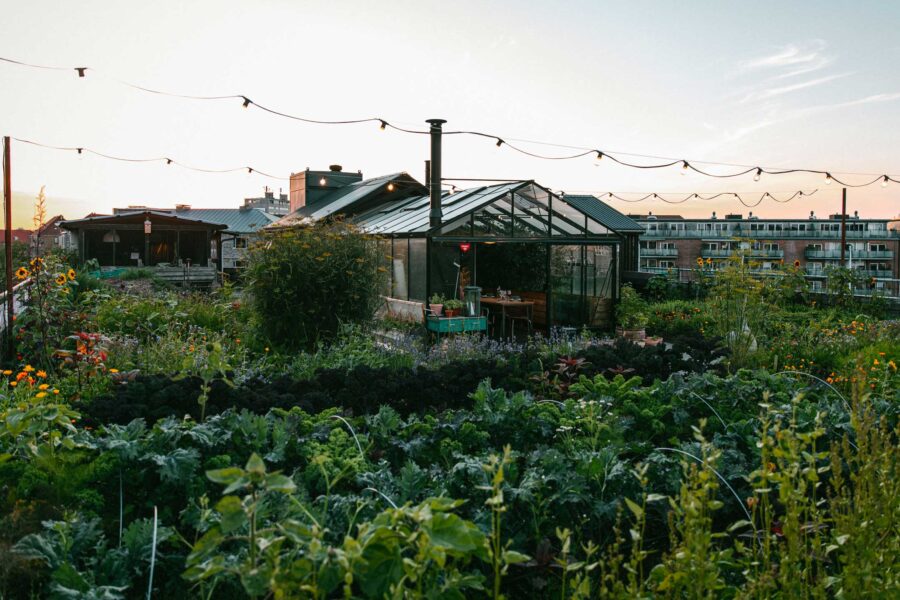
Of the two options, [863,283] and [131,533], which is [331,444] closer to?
[131,533]

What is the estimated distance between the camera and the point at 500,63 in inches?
409

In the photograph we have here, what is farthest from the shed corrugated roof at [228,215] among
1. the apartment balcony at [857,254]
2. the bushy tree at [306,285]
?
the apartment balcony at [857,254]

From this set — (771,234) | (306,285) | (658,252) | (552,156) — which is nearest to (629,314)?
(552,156)

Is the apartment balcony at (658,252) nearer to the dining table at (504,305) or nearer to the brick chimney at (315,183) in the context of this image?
the brick chimney at (315,183)

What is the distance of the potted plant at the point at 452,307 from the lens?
35.9ft

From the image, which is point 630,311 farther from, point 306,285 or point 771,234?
point 771,234

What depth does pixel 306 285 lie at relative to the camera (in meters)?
8.88

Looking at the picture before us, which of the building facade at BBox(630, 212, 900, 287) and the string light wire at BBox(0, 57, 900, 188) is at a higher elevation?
the building facade at BBox(630, 212, 900, 287)

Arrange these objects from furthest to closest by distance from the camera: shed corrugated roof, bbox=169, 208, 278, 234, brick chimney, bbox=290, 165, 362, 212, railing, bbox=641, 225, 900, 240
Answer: railing, bbox=641, 225, 900, 240 < shed corrugated roof, bbox=169, 208, 278, 234 < brick chimney, bbox=290, 165, 362, 212

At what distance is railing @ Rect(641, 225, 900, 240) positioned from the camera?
66.2 meters

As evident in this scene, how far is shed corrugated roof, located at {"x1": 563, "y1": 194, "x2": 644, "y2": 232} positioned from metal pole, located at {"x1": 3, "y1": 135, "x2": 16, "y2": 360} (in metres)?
20.7

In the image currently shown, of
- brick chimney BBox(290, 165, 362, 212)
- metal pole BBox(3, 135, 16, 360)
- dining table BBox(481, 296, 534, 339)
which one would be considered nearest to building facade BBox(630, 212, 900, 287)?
brick chimney BBox(290, 165, 362, 212)

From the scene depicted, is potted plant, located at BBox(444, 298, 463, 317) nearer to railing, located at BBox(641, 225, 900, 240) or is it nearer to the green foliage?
the green foliage

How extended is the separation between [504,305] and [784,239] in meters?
67.1
